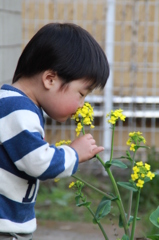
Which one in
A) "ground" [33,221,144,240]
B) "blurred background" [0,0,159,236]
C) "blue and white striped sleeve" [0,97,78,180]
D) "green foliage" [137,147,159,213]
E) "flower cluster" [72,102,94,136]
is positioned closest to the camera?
"blue and white striped sleeve" [0,97,78,180]

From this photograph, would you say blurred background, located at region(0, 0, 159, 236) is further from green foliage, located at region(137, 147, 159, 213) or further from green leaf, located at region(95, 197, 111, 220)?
green leaf, located at region(95, 197, 111, 220)

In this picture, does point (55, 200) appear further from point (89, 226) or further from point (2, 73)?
point (2, 73)

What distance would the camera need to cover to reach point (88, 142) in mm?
2316

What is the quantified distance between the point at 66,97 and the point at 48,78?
0.35ft

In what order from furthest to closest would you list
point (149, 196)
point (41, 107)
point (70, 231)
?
point (149, 196) < point (70, 231) < point (41, 107)

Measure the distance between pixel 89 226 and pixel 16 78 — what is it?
89.5 inches

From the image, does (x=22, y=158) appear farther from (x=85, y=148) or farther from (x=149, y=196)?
(x=149, y=196)

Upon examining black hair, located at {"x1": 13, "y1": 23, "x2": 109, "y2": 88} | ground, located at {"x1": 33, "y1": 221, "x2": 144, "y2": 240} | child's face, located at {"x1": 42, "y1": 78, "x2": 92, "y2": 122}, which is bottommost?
ground, located at {"x1": 33, "y1": 221, "x2": 144, "y2": 240}

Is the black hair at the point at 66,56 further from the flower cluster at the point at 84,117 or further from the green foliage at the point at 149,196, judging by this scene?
the green foliage at the point at 149,196

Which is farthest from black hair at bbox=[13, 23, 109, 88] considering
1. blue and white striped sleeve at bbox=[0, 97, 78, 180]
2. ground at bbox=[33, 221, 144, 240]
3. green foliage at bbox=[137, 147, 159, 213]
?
green foliage at bbox=[137, 147, 159, 213]

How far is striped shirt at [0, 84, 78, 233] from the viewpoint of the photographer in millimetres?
2127

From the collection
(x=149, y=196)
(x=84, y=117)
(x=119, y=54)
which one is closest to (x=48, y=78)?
(x=84, y=117)

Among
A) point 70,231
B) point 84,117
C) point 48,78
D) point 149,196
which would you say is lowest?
point 70,231

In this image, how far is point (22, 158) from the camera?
2.14m
